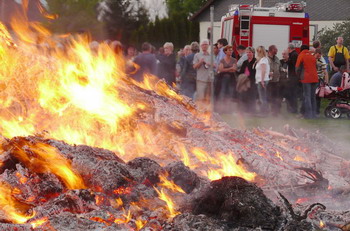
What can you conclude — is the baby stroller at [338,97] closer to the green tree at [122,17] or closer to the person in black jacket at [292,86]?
the person in black jacket at [292,86]

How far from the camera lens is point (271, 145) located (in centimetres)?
780

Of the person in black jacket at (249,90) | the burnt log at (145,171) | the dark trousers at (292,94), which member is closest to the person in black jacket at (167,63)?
the person in black jacket at (249,90)

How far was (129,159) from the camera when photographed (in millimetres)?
6578

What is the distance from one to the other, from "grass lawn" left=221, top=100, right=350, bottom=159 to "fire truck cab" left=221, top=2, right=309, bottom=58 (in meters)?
5.56

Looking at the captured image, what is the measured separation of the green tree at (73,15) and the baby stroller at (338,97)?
28.0 feet

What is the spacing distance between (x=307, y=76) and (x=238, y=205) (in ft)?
33.8

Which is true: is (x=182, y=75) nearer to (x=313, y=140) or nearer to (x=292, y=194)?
(x=313, y=140)

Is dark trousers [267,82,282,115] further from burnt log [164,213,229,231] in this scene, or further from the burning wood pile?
burnt log [164,213,229,231]

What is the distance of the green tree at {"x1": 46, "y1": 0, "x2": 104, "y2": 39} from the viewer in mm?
7656

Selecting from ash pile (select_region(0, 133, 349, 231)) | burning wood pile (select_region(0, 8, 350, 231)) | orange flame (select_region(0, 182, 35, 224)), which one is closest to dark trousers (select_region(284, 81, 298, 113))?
burning wood pile (select_region(0, 8, 350, 231))

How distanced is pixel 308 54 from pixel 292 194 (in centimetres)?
903

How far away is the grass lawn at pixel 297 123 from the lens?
37.5ft

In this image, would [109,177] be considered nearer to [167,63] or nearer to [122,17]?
[122,17]

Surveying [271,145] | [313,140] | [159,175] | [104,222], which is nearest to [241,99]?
[313,140]
